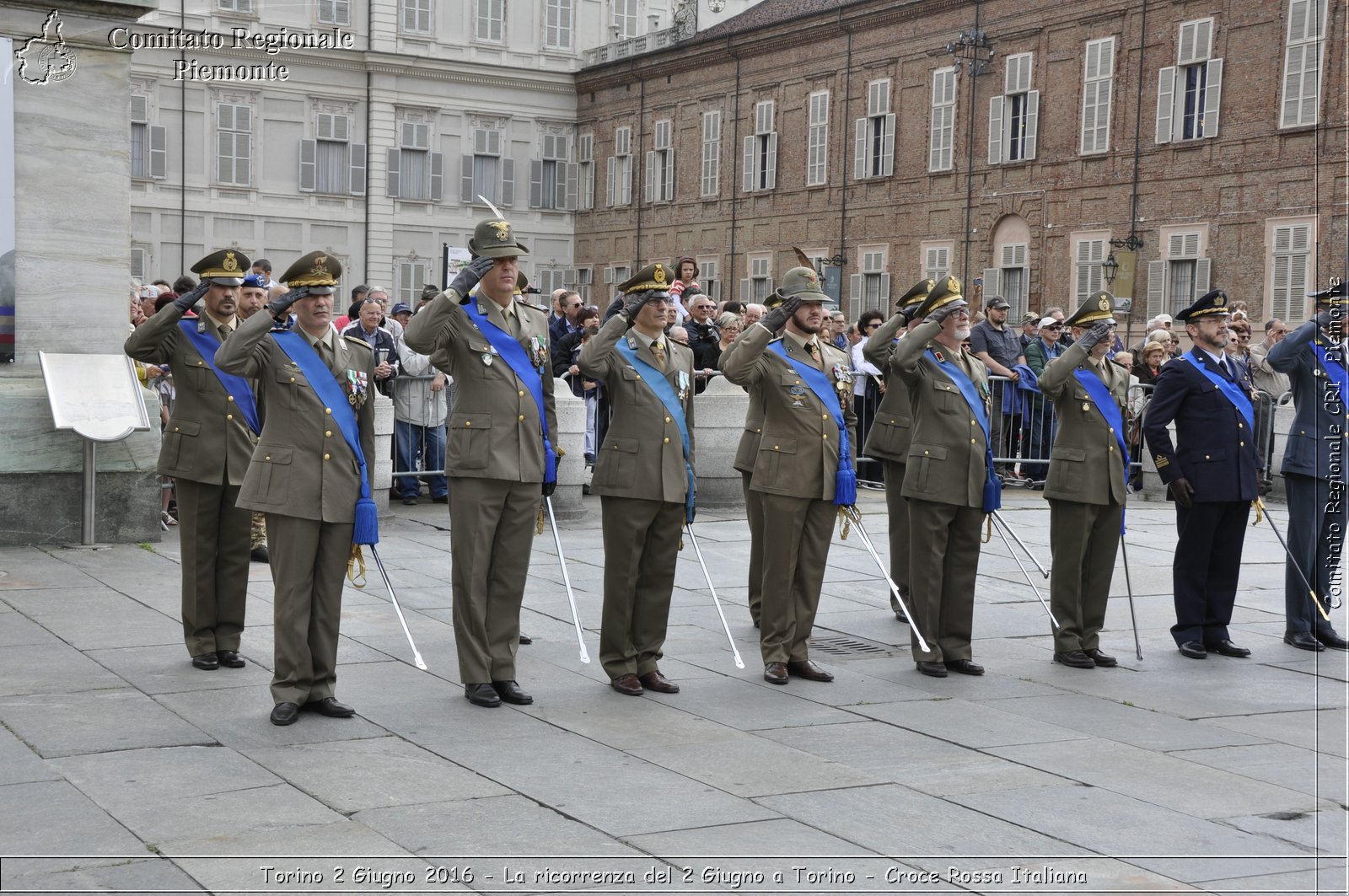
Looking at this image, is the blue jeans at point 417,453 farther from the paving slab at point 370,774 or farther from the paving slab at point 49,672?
the paving slab at point 370,774

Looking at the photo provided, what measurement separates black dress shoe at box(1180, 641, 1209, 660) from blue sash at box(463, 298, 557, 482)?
387cm

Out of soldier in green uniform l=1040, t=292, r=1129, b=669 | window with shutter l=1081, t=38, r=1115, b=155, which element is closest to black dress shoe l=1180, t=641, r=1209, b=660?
soldier in green uniform l=1040, t=292, r=1129, b=669

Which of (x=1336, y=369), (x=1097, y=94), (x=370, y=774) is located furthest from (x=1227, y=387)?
(x=1097, y=94)

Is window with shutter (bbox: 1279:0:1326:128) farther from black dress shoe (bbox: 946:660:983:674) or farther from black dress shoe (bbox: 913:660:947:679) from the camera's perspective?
black dress shoe (bbox: 913:660:947:679)

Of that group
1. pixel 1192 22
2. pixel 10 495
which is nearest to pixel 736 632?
pixel 10 495

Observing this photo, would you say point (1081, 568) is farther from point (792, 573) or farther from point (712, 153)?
point (712, 153)

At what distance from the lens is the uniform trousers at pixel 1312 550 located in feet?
30.0

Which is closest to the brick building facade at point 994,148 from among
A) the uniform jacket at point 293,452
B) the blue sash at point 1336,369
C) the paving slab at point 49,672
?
the blue sash at point 1336,369

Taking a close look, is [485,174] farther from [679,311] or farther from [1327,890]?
Answer: [1327,890]

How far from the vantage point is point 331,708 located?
6562 mm

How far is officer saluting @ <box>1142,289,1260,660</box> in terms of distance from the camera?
873cm

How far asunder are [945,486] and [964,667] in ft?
3.11

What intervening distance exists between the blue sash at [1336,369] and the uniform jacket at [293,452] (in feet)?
18.6

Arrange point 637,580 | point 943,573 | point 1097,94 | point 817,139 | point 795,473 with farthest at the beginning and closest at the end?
point 817,139
point 1097,94
point 943,573
point 795,473
point 637,580
